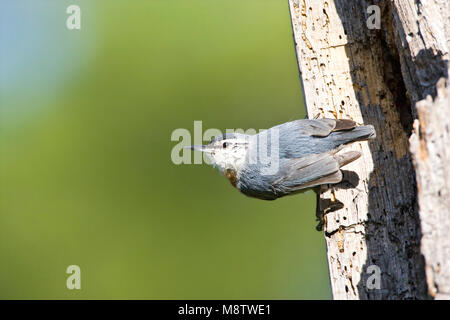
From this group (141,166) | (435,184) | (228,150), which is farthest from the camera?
(141,166)

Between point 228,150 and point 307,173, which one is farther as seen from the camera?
point 228,150

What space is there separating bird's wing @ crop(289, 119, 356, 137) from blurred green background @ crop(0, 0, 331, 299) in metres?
2.45

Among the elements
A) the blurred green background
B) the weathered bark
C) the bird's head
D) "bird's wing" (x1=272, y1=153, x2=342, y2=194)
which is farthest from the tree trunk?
the blurred green background

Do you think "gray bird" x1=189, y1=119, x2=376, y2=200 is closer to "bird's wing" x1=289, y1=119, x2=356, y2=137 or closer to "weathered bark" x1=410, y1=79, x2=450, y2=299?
"bird's wing" x1=289, y1=119, x2=356, y2=137

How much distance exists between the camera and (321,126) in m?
3.63

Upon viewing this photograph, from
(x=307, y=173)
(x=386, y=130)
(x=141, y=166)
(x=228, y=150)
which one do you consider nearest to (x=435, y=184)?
(x=386, y=130)

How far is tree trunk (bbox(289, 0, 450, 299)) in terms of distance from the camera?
260 centimetres

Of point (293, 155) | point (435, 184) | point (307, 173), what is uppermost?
point (293, 155)

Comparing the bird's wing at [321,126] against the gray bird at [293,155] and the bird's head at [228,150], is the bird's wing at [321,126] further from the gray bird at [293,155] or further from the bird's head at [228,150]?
the bird's head at [228,150]

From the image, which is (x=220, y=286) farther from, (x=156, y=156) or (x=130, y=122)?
(x=130, y=122)

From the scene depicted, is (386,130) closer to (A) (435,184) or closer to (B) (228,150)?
(A) (435,184)

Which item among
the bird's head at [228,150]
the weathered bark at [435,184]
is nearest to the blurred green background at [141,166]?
the bird's head at [228,150]

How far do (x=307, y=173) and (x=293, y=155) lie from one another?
167mm

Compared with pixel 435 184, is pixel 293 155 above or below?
above
